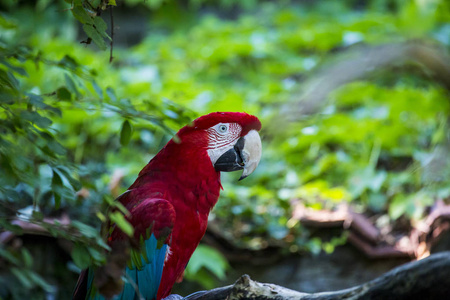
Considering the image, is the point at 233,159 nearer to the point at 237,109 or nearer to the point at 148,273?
the point at 148,273

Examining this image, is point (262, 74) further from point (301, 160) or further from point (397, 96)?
point (397, 96)

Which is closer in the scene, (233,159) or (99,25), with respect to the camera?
(99,25)

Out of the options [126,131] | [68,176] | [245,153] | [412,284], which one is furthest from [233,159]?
[412,284]

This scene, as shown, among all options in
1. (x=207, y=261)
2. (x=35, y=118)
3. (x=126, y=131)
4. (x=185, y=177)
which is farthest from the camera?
(x=207, y=261)

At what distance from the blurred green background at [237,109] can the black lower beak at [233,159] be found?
14 centimetres

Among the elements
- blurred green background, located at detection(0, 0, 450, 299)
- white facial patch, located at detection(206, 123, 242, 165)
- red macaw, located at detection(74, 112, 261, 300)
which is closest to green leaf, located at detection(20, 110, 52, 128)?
blurred green background, located at detection(0, 0, 450, 299)

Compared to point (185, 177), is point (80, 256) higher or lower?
higher

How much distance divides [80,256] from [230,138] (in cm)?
48

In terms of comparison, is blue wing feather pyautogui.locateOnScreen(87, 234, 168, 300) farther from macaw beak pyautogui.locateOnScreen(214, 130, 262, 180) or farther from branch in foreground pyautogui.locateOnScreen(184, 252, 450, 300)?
branch in foreground pyautogui.locateOnScreen(184, 252, 450, 300)

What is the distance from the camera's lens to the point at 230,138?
1027 millimetres

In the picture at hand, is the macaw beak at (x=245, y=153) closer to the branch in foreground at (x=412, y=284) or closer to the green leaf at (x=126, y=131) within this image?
the green leaf at (x=126, y=131)

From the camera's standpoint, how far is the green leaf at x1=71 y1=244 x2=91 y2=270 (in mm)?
610

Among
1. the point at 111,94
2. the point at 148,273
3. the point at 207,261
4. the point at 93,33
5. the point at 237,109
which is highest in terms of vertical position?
the point at 93,33

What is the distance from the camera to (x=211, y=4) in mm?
4273
